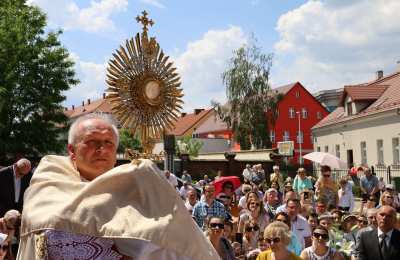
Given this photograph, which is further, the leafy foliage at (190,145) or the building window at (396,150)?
the leafy foliage at (190,145)

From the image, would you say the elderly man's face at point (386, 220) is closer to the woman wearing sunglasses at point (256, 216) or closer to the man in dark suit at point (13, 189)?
the woman wearing sunglasses at point (256, 216)

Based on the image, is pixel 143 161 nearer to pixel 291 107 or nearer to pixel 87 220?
pixel 87 220

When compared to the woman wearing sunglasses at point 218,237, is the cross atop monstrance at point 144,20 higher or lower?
higher

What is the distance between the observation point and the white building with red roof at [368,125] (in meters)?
33.8

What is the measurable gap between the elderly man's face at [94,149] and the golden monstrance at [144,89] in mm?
8656

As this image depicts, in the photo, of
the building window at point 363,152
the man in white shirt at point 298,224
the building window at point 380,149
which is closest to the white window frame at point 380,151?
the building window at point 380,149

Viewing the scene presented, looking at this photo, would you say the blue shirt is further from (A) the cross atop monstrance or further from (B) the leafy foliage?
(B) the leafy foliage

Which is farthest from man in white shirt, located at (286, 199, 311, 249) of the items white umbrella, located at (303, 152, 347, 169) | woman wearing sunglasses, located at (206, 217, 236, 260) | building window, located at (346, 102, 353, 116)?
building window, located at (346, 102, 353, 116)

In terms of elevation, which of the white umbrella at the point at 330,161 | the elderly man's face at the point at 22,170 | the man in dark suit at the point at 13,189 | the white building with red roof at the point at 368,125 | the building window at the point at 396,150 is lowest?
the man in dark suit at the point at 13,189

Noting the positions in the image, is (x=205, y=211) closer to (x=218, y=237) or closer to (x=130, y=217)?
(x=218, y=237)

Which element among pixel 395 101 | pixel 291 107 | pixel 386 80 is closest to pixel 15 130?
pixel 395 101

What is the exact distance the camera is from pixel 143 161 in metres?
2.34

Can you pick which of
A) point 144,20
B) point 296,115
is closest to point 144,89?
point 144,20

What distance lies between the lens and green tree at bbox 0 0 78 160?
1059 inches
